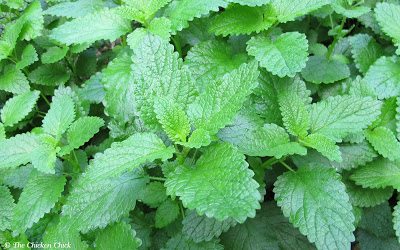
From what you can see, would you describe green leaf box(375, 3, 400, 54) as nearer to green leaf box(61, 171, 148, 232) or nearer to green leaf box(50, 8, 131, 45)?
green leaf box(50, 8, 131, 45)

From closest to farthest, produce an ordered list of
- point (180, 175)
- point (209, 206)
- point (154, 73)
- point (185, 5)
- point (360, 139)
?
point (209, 206) < point (180, 175) < point (154, 73) < point (360, 139) < point (185, 5)

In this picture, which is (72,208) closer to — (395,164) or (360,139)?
(360,139)

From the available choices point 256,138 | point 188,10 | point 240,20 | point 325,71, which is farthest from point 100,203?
point 325,71

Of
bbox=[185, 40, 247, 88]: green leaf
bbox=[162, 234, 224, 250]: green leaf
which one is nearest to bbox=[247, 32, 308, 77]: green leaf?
bbox=[185, 40, 247, 88]: green leaf

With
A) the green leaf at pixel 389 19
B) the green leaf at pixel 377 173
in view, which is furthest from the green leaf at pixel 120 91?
the green leaf at pixel 389 19

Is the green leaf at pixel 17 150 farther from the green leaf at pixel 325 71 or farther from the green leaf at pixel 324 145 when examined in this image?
the green leaf at pixel 325 71

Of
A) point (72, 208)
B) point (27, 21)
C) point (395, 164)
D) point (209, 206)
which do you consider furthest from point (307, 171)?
point (27, 21)
